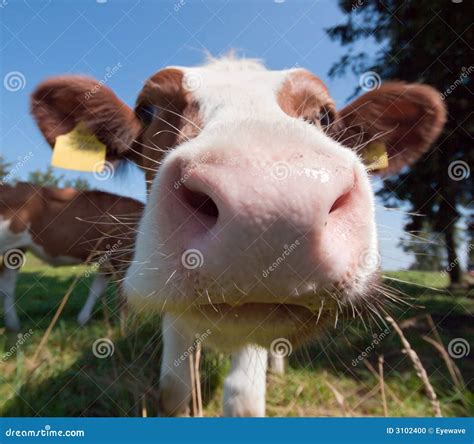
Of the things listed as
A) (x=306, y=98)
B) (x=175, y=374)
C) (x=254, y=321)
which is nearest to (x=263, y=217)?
(x=254, y=321)

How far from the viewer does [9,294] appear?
3246mm

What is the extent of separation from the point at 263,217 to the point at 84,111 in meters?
1.56

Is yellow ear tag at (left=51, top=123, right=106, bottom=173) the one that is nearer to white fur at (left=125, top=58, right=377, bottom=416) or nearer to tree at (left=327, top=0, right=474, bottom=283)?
white fur at (left=125, top=58, right=377, bottom=416)

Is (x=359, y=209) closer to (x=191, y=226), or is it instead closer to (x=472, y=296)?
(x=191, y=226)

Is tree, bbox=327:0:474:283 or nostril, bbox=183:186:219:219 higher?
tree, bbox=327:0:474:283

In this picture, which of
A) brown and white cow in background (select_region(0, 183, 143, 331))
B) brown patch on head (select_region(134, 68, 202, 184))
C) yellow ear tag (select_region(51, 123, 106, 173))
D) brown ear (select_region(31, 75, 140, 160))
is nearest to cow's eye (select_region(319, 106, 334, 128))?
brown patch on head (select_region(134, 68, 202, 184))

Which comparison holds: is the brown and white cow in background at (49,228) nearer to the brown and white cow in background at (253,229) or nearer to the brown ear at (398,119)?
the brown ear at (398,119)

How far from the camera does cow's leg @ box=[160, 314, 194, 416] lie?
73.7 inches

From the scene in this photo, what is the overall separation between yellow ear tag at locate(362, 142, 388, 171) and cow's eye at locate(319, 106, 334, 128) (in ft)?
1.27

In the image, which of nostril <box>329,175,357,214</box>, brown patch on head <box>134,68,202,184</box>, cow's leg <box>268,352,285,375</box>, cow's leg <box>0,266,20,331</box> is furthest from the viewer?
cow's leg <box>0,266,20,331</box>

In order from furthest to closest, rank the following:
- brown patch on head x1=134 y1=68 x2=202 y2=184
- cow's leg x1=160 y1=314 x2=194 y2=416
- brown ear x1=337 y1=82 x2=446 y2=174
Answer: brown ear x1=337 y1=82 x2=446 y2=174
cow's leg x1=160 y1=314 x2=194 y2=416
brown patch on head x1=134 y1=68 x2=202 y2=184

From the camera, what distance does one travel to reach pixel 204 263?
940 mm

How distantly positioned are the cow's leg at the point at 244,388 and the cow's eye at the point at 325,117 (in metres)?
1.05
